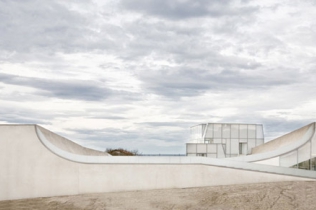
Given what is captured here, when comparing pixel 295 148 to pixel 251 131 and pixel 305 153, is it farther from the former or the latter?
pixel 251 131

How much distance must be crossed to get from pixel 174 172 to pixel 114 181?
372 cm

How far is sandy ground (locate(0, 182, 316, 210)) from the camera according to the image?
24.0 m

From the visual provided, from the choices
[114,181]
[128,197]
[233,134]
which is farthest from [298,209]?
[233,134]

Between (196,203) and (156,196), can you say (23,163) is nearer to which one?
(156,196)

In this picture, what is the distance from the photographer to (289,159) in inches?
1262

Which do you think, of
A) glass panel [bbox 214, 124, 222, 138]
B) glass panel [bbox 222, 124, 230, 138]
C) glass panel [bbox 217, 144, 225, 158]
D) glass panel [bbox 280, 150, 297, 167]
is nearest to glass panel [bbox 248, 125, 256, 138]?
glass panel [bbox 222, 124, 230, 138]

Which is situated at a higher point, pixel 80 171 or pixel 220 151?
pixel 80 171

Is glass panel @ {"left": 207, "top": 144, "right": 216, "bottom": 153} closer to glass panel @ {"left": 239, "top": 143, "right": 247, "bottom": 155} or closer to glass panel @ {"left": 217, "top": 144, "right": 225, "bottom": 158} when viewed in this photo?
glass panel @ {"left": 217, "top": 144, "right": 225, "bottom": 158}

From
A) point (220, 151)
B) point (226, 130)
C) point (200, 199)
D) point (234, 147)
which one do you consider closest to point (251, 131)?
point (234, 147)

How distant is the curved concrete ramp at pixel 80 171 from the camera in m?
28.3

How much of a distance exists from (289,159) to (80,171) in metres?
14.2

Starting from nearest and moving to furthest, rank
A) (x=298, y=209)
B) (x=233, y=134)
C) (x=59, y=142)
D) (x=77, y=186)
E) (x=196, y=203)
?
(x=298, y=209), (x=196, y=203), (x=77, y=186), (x=59, y=142), (x=233, y=134)

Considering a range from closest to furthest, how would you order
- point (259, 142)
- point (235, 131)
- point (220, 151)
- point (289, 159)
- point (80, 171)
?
point (80, 171) < point (289, 159) < point (220, 151) < point (235, 131) < point (259, 142)

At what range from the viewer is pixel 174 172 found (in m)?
28.8
